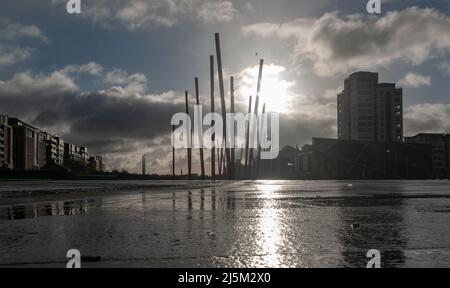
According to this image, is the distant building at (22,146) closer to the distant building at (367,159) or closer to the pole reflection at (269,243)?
the distant building at (367,159)

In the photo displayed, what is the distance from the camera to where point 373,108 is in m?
178

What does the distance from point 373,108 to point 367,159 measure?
30353 mm

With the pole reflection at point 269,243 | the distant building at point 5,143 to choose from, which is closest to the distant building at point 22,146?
the distant building at point 5,143

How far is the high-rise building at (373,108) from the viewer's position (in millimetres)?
175375

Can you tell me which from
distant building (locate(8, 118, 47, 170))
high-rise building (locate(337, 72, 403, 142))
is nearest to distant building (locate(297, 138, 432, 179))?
high-rise building (locate(337, 72, 403, 142))

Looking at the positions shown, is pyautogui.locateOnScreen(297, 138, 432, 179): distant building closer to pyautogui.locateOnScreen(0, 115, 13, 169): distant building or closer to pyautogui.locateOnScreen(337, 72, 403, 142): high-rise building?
pyautogui.locateOnScreen(337, 72, 403, 142): high-rise building

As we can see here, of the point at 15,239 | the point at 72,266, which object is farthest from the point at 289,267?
the point at 15,239

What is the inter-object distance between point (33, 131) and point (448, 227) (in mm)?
197785

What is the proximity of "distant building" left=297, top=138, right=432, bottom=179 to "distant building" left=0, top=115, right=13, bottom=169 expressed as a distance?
10074cm

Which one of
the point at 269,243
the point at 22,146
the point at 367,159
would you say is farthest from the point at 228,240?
the point at 22,146

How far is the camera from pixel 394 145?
159875 millimetres

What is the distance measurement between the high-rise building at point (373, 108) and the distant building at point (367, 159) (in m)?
15.0

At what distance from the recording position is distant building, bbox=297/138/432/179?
153125 mm
